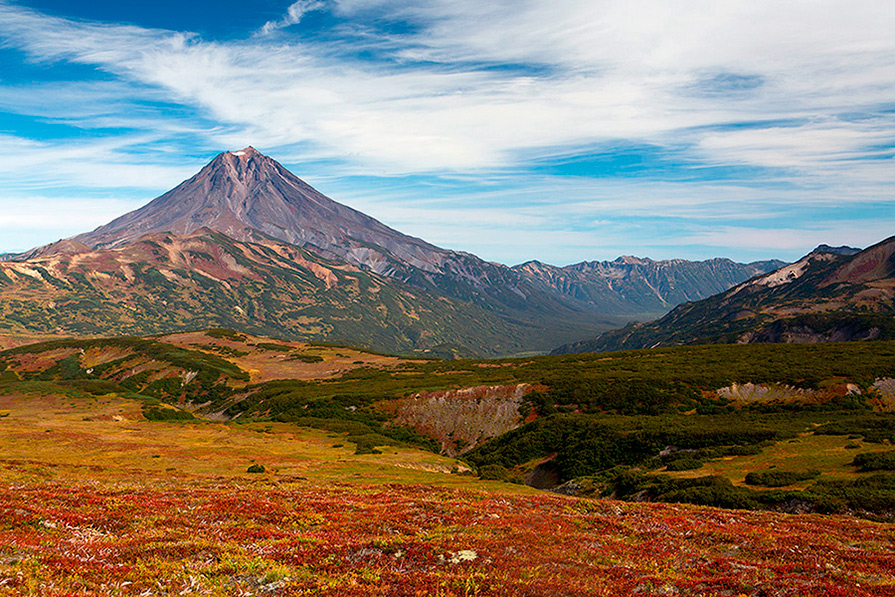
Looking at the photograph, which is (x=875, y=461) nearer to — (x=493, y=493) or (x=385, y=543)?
(x=493, y=493)

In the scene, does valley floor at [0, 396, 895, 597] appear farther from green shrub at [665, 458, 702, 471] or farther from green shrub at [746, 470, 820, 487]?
green shrub at [665, 458, 702, 471]

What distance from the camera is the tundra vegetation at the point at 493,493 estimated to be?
16.2m

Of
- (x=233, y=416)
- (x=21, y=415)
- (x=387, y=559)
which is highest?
(x=387, y=559)

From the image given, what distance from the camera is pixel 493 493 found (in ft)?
129

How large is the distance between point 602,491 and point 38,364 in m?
202

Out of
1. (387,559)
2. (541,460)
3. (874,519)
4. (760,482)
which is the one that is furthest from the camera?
(541,460)

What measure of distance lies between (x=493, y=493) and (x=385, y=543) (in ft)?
69.9

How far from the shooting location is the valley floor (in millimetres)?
15117

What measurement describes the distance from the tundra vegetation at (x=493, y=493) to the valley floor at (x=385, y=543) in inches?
5.4

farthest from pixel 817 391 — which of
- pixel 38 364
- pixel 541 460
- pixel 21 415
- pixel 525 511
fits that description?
pixel 38 364

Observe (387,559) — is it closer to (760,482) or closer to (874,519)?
(874,519)

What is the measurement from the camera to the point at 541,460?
64.3 meters

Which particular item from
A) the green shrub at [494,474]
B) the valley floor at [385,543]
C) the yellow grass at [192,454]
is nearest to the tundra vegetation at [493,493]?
the valley floor at [385,543]

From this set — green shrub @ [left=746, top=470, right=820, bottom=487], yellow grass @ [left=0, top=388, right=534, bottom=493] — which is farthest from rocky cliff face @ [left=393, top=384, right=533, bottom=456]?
green shrub @ [left=746, top=470, right=820, bottom=487]
